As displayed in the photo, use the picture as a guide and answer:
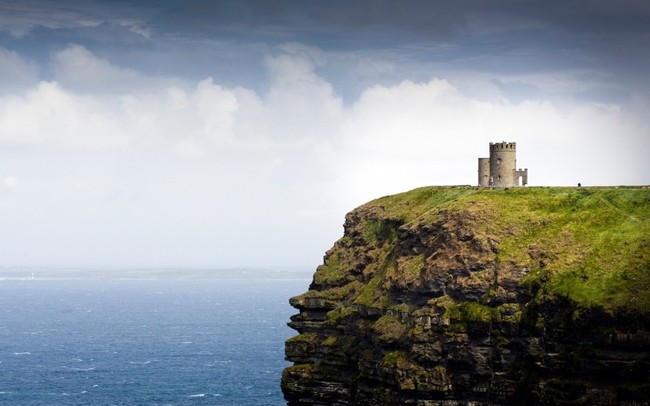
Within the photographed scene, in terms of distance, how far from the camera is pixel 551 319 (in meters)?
101

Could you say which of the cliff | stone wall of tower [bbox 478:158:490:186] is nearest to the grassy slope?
the cliff

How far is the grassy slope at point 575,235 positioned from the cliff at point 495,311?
15 centimetres

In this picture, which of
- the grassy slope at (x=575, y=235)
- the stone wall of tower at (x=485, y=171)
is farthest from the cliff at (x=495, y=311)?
the stone wall of tower at (x=485, y=171)

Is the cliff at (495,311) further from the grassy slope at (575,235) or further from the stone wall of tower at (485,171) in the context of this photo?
the stone wall of tower at (485,171)

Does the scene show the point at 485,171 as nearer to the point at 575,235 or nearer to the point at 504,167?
the point at 504,167

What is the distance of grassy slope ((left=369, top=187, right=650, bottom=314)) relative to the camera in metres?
101

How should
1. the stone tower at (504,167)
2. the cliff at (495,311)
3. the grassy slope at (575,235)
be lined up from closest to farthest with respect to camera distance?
the cliff at (495,311), the grassy slope at (575,235), the stone tower at (504,167)

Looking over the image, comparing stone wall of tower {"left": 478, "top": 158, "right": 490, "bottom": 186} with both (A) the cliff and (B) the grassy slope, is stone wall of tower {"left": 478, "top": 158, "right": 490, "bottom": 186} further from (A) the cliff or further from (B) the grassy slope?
(A) the cliff

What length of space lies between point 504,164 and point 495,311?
30.1 metres

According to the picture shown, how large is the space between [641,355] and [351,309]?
4057 cm

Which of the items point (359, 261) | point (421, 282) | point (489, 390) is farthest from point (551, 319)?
point (359, 261)

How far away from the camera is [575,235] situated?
111 metres

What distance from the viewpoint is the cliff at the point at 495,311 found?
320 feet

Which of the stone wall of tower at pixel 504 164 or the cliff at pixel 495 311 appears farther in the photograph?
the stone wall of tower at pixel 504 164
